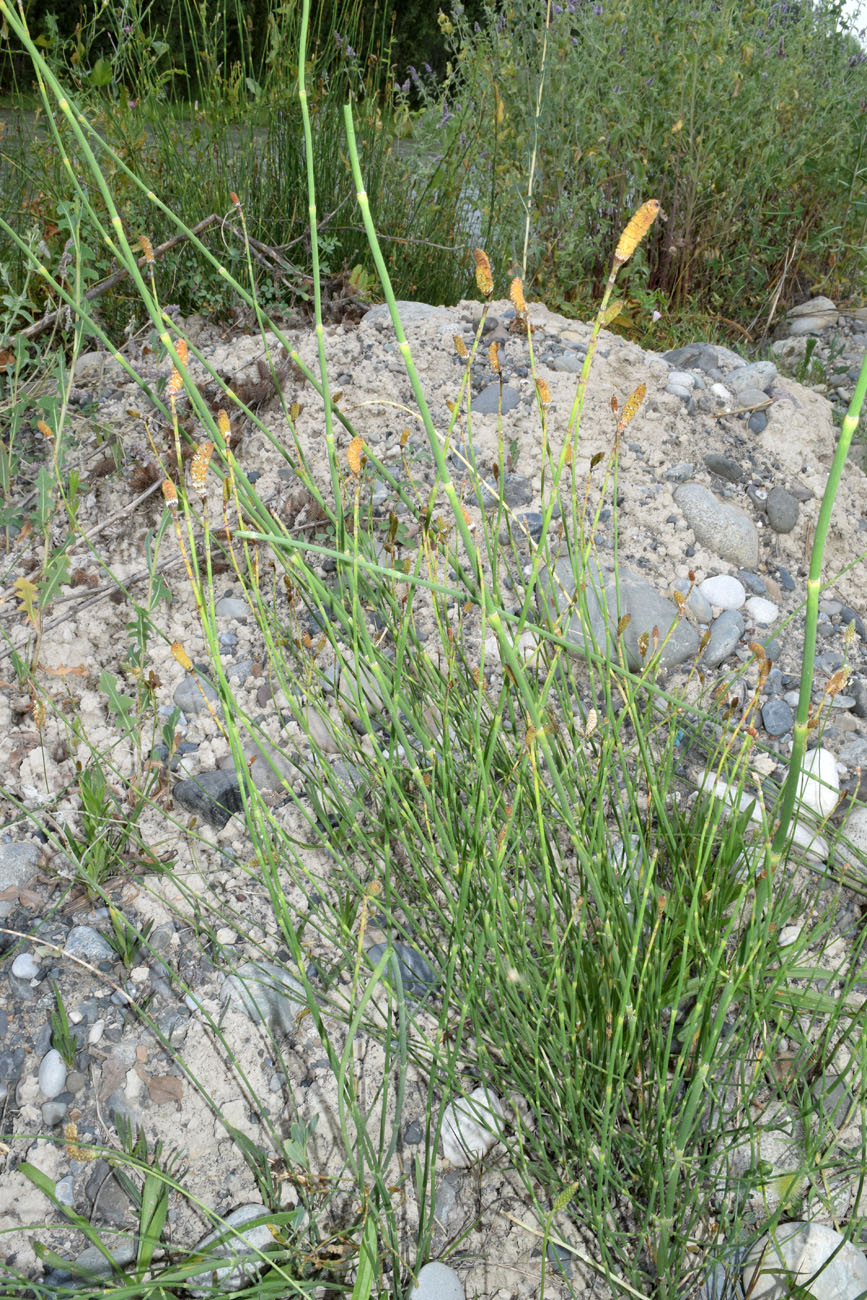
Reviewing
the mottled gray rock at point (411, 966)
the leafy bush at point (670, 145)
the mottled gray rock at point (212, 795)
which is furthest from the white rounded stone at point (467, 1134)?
the leafy bush at point (670, 145)

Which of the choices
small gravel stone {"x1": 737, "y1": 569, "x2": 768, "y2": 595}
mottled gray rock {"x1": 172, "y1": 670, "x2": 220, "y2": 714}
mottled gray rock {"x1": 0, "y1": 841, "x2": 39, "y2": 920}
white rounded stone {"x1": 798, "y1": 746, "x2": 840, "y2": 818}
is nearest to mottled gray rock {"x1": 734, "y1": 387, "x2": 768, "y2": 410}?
small gravel stone {"x1": 737, "y1": 569, "x2": 768, "y2": 595}

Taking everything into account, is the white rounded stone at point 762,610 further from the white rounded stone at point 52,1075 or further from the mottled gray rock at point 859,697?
the white rounded stone at point 52,1075

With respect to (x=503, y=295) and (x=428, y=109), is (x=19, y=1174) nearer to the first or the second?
(x=503, y=295)

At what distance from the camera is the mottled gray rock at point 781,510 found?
2123 millimetres

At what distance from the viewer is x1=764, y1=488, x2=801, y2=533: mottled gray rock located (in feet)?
6.97

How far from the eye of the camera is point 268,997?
1.29 metres

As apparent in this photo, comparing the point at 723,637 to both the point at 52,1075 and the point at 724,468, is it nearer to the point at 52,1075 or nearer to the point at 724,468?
the point at 724,468

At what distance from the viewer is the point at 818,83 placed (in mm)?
3863

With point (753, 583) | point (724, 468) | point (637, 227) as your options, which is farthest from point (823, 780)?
point (637, 227)

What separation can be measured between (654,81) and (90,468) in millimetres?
2510

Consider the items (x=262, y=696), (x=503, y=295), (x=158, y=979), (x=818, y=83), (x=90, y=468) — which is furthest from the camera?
(x=818, y=83)

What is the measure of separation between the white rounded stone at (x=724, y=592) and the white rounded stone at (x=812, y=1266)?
1.17 metres

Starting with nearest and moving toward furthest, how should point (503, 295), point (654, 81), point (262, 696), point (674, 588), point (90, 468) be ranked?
1. point (262, 696)
2. point (674, 588)
3. point (90, 468)
4. point (503, 295)
5. point (654, 81)

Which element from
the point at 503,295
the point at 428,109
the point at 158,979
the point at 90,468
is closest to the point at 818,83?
the point at 428,109
